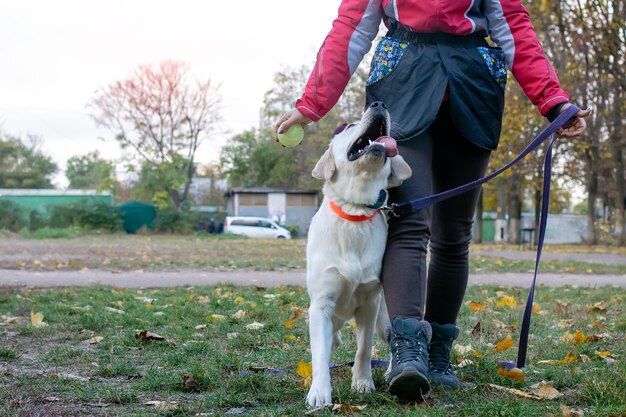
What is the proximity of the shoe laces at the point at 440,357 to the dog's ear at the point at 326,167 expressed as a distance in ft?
3.32

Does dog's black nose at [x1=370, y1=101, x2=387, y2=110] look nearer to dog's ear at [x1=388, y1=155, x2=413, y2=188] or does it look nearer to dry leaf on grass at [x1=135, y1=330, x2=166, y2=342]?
dog's ear at [x1=388, y1=155, x2=413, y2=188]

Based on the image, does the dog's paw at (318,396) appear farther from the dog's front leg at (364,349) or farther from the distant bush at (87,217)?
the distant bush at (87,217)

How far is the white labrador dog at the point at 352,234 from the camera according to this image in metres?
3.15

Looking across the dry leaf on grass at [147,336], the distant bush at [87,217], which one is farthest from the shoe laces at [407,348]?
the distant bush at [87,217]

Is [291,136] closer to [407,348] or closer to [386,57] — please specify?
[386,57]

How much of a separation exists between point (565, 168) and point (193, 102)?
2471cm

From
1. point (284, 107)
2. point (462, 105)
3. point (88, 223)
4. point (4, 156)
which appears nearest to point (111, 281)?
point (462, 105)

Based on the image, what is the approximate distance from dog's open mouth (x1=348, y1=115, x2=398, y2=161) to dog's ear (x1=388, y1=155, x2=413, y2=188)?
0.10m

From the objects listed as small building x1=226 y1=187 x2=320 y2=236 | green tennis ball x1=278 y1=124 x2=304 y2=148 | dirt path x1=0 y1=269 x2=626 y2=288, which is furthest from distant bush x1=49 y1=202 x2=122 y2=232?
green tennis ball x1=278 y1=124 x2=304 y2=148

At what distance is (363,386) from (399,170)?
999 millimetres

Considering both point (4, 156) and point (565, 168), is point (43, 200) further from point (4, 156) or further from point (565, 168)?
point (565, 168)

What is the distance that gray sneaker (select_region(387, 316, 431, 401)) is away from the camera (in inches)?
114

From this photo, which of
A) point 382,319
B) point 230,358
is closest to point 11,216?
point 230,358

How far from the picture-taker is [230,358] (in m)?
3.97
